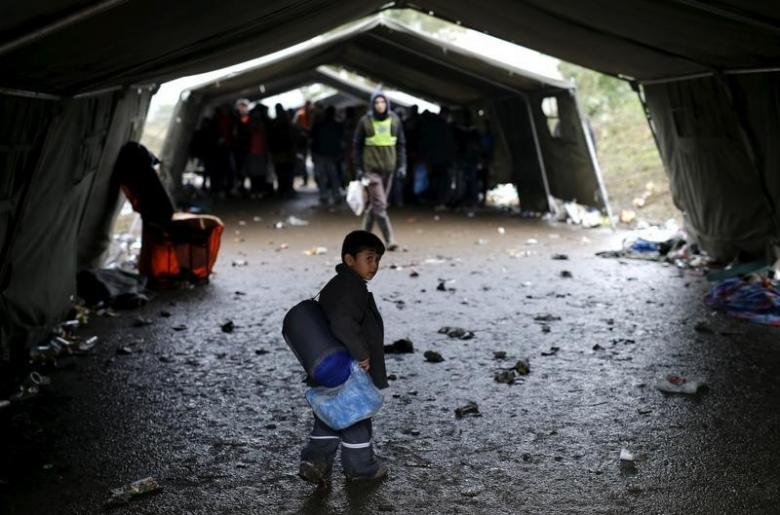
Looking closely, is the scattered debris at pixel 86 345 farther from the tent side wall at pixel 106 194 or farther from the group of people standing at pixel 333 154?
the group of people standing at pixel 333 154

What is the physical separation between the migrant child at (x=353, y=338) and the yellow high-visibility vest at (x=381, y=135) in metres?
7.74

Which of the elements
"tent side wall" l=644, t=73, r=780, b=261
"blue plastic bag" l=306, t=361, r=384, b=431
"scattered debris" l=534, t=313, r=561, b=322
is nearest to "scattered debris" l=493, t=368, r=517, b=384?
"scattered debris" l=534, t=313, r=561, b=322

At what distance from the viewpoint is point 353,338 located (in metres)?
4.16

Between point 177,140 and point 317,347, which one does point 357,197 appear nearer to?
point 177,140

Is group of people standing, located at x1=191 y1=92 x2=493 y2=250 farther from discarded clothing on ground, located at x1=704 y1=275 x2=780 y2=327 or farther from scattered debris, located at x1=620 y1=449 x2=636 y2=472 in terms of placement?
scattered debris, located at x1=620 y1=449 x2=636 y2=472

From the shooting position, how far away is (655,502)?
161 inches

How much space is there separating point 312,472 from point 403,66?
14661 mm

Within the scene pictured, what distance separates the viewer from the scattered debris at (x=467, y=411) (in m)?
5.46

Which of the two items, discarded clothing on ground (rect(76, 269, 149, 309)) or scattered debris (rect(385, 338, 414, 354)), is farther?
discarded clothing on ground (rect(76, 269, 149, 309))

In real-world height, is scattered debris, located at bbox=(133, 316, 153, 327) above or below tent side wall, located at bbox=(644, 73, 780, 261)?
below

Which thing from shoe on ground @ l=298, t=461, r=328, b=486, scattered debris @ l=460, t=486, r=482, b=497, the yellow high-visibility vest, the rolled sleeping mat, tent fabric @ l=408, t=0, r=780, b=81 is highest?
tent fabric @ l=408, t=0, r=780, b=81

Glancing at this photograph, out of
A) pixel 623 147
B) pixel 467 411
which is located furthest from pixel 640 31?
pixel 623 147

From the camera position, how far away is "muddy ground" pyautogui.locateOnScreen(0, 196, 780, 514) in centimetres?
425

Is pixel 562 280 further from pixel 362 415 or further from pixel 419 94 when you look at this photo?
pixel 419 94
